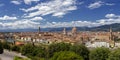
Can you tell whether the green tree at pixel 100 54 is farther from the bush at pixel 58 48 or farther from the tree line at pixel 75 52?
the bush at pixel 58 48

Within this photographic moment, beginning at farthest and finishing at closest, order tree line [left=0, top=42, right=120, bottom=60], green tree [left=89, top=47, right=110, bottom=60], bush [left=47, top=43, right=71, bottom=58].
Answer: bush [left=47, top=43, right=71, bottom=58], green tree [left=89, top=47, right=110, bottom=60], tree line [left=0, top=42, right=120, bottom=60]

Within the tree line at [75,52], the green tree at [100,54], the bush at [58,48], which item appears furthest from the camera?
the bush at [58,48]

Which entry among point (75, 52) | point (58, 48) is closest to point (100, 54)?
point (75, 52)

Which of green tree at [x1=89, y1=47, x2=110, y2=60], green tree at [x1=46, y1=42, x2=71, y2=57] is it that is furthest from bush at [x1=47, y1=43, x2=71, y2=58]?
green tree at [x1=89, y1=47, x2=110, y2=60]

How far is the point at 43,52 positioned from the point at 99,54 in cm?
995

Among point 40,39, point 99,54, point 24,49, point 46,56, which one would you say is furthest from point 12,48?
point 40,39

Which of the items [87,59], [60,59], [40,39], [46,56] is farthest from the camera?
[40,39]

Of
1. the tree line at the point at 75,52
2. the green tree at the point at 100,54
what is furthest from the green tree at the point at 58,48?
the green tree at the point at 100,54

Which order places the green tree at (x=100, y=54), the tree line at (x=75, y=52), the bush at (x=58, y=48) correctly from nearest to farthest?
the tree line at (x=75, y=52) < the green tree at (x=100, y=54) < the bush at (x=58, y=48)

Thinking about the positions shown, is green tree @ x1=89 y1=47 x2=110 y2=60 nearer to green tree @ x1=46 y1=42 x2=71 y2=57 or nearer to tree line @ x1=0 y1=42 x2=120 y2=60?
tree line @ x1=0 y1=42 x2=120 y2=60

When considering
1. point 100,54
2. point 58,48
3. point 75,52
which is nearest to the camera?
point 100,54

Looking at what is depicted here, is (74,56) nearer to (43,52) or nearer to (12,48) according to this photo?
(43,52)

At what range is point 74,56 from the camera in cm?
2591

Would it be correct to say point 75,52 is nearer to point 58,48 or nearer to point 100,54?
point 58,48
